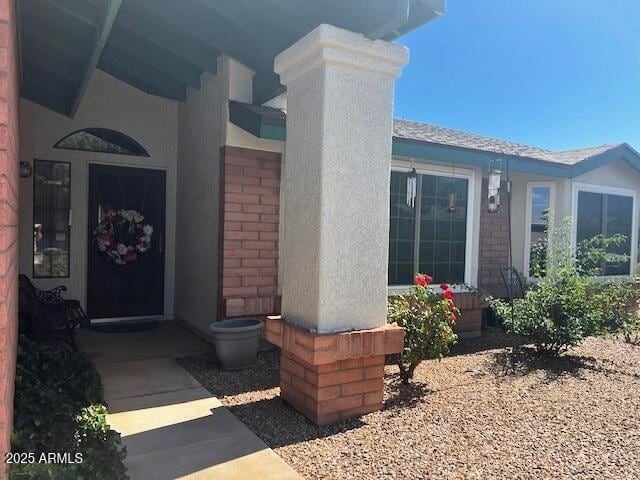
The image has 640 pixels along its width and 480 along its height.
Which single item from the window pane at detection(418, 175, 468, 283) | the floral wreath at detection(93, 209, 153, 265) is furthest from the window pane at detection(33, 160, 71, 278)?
the window pane at detection(418, 175, 468, 283)

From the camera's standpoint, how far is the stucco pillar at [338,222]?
367 cm

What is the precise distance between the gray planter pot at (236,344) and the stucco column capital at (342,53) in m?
2.60

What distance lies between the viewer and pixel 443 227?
725 centimetres

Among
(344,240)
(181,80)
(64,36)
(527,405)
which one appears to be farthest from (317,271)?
(181,80)

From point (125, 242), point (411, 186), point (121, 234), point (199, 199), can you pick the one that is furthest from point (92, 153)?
point (411, 186)

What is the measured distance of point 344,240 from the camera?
3.75 m

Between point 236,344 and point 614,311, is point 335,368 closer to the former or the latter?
point 236,344

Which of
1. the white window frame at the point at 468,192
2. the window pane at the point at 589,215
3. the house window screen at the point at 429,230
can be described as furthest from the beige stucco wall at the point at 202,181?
the window pane at the point at 589,215

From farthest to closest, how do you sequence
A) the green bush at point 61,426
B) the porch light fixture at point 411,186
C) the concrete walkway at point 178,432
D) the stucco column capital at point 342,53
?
the porch light fixture at point 411,186, the stucco column capital at point 342,53, the concrete walkway at point 178,432, the green bush at point 61,426

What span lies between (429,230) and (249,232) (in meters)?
2.81

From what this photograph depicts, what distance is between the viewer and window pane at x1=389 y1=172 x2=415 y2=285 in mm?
6797

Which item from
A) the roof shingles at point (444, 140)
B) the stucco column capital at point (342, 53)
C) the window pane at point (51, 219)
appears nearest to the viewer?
the stucco column capital at point (342, 53)

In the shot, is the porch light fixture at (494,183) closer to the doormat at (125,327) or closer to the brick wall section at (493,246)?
the brick wall section at (493,246)

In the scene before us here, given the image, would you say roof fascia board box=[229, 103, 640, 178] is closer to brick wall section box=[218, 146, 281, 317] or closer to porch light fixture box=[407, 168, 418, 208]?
porch light fixture box=[407, 168, 418, 208]
